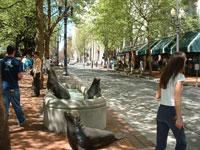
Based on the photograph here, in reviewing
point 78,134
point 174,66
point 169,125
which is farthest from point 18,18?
point 169,125

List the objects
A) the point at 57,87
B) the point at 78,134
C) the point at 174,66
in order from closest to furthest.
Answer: the point at 174,66 → the point at 78,134 → the point at 57,87

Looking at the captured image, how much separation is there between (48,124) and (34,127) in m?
0.46

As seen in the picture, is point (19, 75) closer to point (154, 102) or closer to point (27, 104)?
point (27, 104)

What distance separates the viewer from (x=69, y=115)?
3742mm

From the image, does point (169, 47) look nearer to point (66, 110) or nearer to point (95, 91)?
Result: point (95, 91)

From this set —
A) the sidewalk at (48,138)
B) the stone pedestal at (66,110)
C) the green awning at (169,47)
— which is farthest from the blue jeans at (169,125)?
the green awning at (169,47)

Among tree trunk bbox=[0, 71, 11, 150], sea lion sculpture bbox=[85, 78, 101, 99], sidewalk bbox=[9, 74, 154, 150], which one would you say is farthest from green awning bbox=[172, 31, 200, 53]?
tree trunk bbox=[0, 71, 11, 150]

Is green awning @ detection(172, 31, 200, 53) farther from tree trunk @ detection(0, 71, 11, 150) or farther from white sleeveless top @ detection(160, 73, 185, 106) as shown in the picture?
tree trunk @ detection(0, 71, 11, 150)

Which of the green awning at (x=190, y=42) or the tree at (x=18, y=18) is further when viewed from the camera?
the green awning at (x=190, y=42)

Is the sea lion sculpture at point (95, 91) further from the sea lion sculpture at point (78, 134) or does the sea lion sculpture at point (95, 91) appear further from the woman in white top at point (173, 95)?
the woman in white top at point (173, 95)

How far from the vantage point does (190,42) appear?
23594 millimetres

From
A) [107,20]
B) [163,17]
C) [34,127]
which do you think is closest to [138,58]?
[107,20]

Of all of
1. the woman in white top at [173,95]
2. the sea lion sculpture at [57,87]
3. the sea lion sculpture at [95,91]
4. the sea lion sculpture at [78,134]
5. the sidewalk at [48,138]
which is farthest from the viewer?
the sea lion sculpture at [95,91]

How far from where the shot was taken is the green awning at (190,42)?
2294cm
